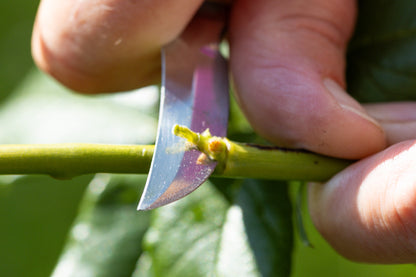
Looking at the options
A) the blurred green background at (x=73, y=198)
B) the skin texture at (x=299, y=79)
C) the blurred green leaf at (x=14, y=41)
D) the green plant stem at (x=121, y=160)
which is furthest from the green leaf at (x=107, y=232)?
the blurred green leaf at (x=14, y=41)

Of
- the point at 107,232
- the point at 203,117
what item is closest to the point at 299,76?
the point at 203,117

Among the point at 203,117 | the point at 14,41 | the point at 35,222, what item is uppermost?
the point at 203,117

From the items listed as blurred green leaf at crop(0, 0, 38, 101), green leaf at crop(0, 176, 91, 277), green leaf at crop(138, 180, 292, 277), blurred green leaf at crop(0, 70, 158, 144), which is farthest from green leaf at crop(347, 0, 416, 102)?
blurred green leaf at crop(0, 0, 38, 101)

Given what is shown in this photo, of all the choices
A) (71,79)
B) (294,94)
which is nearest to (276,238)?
(294,94)

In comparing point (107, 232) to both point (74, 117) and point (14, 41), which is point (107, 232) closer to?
point (74, 117)

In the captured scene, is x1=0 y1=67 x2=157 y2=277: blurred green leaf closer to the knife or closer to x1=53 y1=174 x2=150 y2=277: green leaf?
x1=53 y1=174 x2=150 y2=277: green leaf

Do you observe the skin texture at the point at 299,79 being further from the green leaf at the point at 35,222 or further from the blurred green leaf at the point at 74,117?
the green leaf at the point at 35,222
